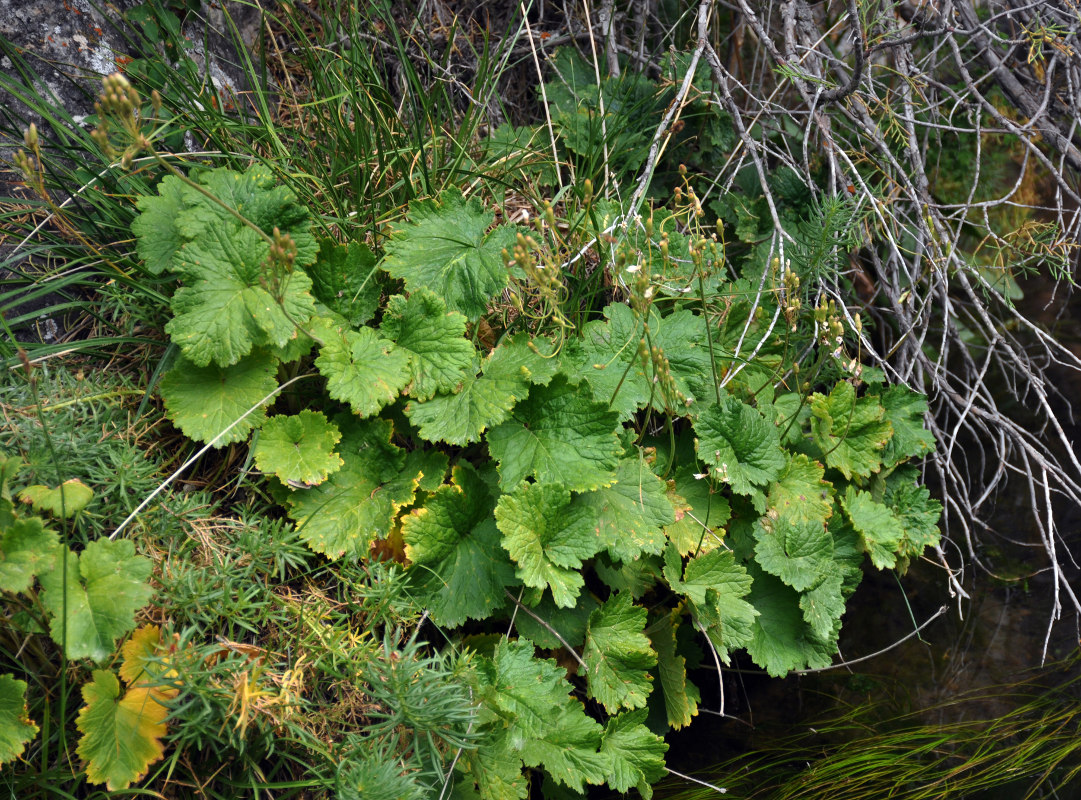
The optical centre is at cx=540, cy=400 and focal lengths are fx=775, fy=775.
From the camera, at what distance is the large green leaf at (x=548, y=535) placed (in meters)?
1.82

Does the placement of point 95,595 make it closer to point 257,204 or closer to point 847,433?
point 257,204

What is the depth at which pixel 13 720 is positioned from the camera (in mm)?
1443

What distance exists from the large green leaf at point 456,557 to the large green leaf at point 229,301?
0.55 m

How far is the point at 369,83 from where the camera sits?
2.51 m

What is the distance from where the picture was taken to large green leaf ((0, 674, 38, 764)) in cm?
142

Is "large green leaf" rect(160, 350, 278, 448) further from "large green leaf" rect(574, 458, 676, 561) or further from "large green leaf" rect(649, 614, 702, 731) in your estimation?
"large green leaf" rect(649, 614, 702, 731)

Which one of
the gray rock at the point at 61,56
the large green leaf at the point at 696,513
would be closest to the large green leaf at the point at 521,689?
the large green leaf at the point at 696,513

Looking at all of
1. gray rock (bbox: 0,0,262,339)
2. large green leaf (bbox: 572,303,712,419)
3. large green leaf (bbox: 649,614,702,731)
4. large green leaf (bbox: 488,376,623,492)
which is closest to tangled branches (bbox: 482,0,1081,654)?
large green leaf (bbox: 572,303,712,419)

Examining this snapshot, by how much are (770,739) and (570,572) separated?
3.27 ft

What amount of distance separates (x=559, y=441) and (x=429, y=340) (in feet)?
1.41

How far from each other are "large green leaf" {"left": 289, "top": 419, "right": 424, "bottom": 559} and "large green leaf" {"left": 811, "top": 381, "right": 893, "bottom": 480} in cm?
117

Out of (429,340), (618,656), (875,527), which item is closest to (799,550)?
(875,527)

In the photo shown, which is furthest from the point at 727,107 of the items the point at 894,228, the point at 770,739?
the point at 770,739

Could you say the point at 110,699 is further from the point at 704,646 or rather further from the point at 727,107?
the point at 727,107
